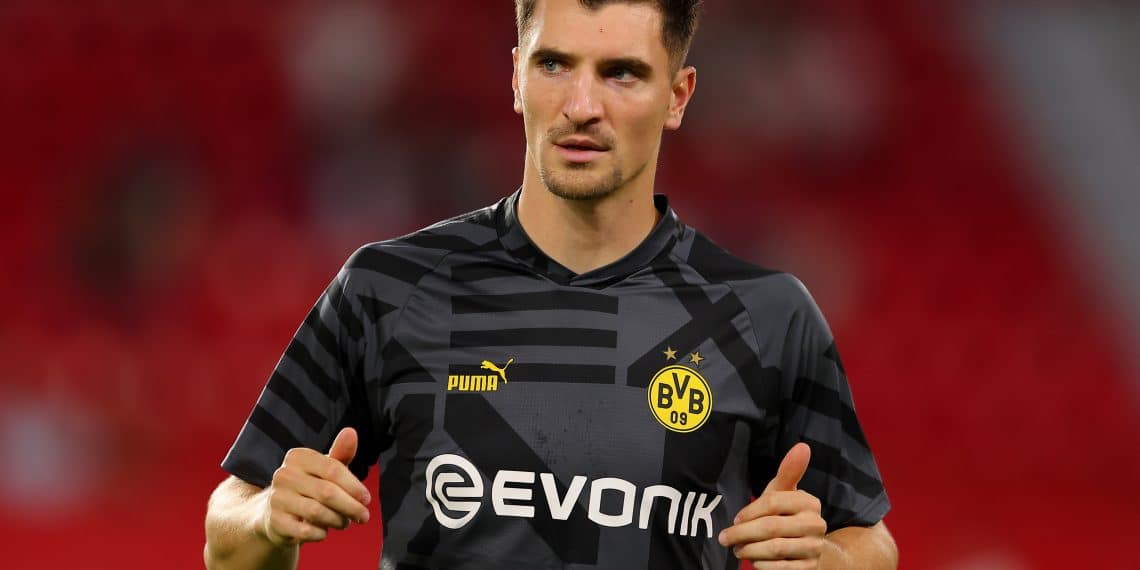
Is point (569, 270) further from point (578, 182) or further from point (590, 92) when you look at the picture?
point (590, 92)

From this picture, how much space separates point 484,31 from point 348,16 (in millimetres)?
779

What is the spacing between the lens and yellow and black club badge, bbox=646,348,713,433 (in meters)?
2.18

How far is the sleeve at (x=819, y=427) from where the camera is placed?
228 cm

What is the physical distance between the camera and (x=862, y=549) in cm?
226

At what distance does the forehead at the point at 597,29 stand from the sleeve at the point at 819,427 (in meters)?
0.50

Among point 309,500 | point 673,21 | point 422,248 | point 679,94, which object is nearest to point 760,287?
point 679,94

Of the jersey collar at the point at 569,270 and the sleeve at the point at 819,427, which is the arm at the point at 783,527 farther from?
the jersey collar at the point at 569,270

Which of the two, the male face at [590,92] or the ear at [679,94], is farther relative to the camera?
the ear at [679,94]

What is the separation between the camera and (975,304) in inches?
287

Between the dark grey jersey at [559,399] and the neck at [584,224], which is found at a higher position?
the neck at [584,224]

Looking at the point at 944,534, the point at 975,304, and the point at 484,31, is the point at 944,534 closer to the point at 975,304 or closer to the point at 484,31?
the point at 975,304

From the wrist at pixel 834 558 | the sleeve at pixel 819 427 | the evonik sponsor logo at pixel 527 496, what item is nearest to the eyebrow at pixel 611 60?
the sleeve at pixel 819 427

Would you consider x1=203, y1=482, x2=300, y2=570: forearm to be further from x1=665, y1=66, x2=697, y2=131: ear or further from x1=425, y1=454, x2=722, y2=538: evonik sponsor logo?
x1=665, y1=66, x2=697, y2=131: ear

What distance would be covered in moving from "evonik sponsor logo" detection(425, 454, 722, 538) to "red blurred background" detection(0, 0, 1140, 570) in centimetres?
408
